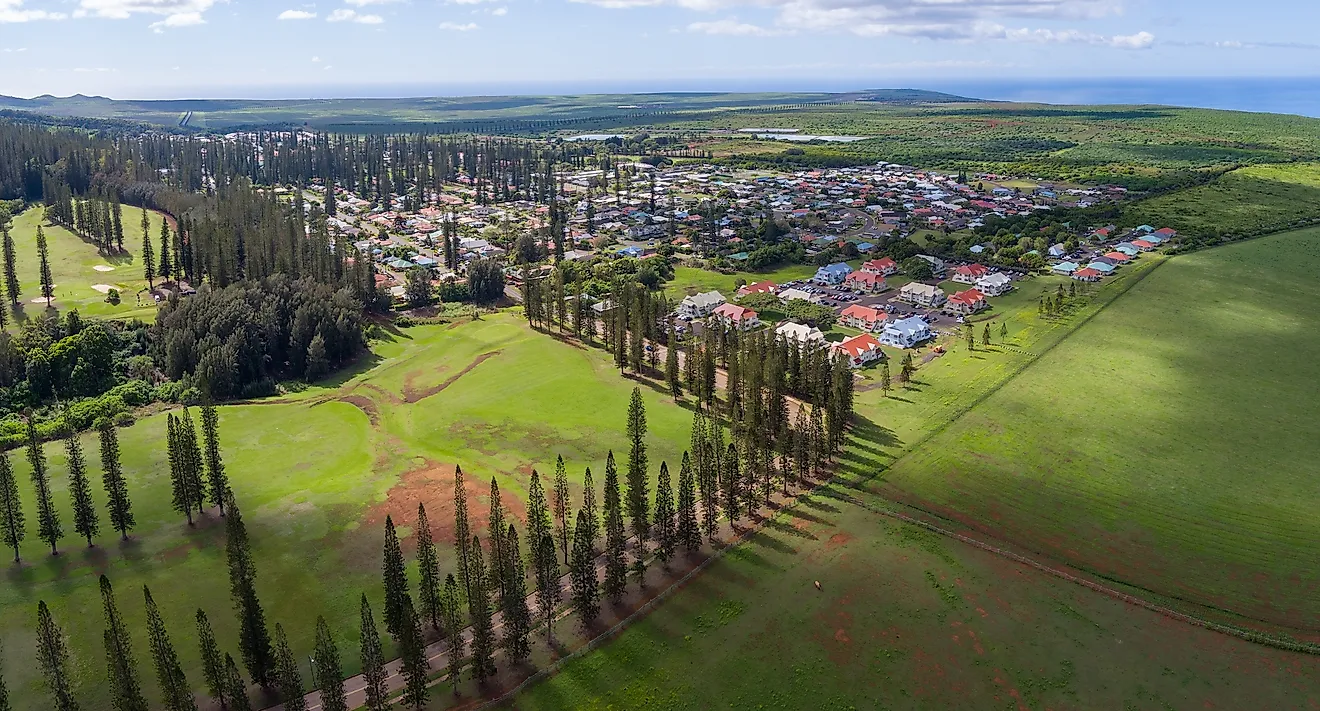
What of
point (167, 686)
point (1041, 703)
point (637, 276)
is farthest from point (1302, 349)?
point (167, 686)

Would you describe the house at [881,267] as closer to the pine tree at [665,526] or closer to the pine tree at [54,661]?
the pine tree at [665,526]

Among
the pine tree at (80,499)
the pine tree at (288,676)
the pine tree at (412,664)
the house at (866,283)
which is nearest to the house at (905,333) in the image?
the house at (866,283)

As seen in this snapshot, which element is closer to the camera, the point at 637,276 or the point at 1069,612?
the point at 1069,612

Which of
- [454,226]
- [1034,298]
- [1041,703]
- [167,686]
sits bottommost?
[1041,703]

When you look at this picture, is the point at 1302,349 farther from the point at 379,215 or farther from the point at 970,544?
the point at 379,215

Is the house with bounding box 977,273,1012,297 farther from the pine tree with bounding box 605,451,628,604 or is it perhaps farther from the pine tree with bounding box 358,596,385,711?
the pine tree with bounding box 358,596,385,711

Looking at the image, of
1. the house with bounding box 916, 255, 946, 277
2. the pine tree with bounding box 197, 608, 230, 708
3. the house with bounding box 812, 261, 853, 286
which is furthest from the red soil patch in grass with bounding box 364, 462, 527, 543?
the house with bounding box 916, 255, 946, 277
